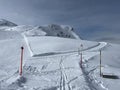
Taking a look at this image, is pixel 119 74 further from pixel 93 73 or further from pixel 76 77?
pixel 76 77

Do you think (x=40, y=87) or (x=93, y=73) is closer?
(x=40, y=87)

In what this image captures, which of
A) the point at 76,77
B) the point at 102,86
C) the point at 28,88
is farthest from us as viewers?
the point at 76,77

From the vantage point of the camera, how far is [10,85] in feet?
31.2

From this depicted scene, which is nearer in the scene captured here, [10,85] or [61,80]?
[10,85]

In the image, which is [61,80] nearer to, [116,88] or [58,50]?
[116,88]

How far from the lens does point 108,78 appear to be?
41.7ft

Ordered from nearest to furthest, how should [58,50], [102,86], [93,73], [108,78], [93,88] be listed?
[93,88] → [102,86] → [108,78] → [93,73] → [58,50]

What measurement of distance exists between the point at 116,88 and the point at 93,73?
12.0ft

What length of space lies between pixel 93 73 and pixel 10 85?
19.6ft

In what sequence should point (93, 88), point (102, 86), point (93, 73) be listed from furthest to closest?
point (93, 73), point (102, 86), point (93, 88)

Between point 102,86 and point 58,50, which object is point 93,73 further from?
point 58,50

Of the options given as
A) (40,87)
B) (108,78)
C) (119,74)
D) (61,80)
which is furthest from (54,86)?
(119,74)

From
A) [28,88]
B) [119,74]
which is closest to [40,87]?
[28,88]

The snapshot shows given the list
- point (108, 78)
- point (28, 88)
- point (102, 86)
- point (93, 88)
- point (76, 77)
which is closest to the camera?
point (28, 88)
